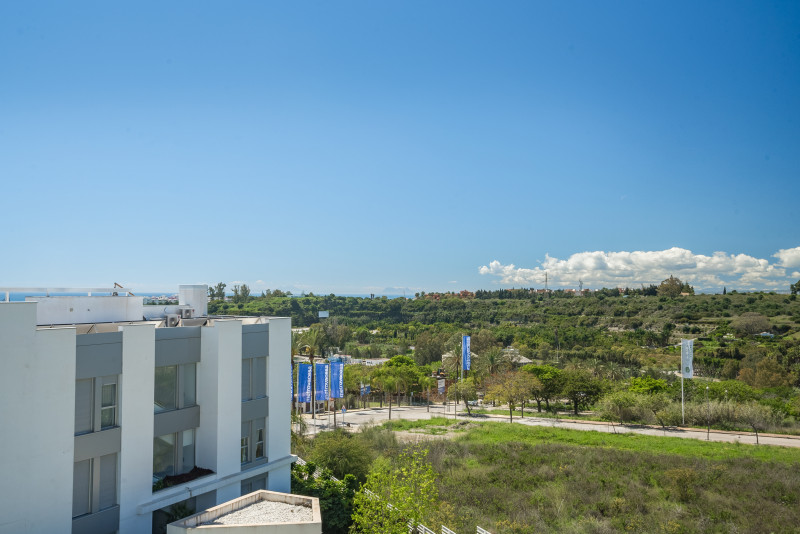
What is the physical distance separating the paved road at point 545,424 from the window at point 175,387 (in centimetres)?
2762

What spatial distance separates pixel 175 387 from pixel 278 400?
4.40 meters

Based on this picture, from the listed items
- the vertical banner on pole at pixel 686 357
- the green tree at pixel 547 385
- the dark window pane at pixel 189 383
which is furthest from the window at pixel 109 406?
the vertical banner on pole at pixel 686 357

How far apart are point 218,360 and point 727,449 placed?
38.1m

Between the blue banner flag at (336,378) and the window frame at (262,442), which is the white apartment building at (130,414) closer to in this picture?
the window frame at (262,442)

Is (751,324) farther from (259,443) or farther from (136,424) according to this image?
(136,424)

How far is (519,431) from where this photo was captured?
44344 millimetres

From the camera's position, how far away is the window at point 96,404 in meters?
14.2

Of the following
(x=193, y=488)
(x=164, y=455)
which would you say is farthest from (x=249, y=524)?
(x=164, y=455)

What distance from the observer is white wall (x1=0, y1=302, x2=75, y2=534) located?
12.5 m

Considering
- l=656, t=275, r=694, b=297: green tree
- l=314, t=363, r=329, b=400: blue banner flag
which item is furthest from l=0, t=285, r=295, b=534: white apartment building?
l=656, t=275, r=694, b=297: green tree

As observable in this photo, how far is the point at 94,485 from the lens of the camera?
14.3 m

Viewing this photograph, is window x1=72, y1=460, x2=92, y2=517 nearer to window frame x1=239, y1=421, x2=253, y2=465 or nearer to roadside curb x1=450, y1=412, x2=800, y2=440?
window frame x1=239, y1=421, x2=253, y2=465

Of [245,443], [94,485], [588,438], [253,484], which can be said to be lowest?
[588,438]

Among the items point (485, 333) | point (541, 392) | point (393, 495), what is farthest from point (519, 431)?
point (485, 333)
